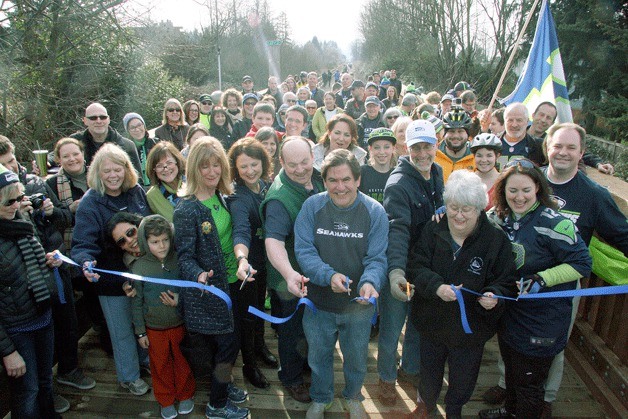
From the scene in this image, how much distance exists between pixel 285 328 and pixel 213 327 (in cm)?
61

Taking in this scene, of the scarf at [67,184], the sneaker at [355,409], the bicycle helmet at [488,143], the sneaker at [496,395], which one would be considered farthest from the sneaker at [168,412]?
the bicycle helmet at [488,143]

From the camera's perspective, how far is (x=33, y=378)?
304cm

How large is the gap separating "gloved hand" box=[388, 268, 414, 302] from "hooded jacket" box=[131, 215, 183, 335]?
5.19 feet

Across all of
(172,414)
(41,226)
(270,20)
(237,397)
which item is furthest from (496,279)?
(270,20)

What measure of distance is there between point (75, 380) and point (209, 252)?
182cm

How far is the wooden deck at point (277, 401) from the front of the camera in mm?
3523

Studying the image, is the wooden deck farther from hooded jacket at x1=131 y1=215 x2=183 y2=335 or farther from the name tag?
the name tag

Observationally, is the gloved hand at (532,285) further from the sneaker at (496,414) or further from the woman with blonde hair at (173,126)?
the woman with blonde hair at (173,126)

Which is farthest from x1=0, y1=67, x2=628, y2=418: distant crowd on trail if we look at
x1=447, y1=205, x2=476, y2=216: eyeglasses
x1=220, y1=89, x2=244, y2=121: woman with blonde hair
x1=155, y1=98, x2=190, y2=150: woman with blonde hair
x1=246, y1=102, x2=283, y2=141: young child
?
x1=220, y1=89, x2=244, y2=121: woman with blonde hair

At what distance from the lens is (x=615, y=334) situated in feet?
12.2

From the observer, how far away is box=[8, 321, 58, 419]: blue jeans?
299cm

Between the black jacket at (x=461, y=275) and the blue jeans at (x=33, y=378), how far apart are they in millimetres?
2620

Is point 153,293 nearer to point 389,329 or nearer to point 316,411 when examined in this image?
point 316,411

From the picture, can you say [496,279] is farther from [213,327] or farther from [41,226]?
[41,226]
